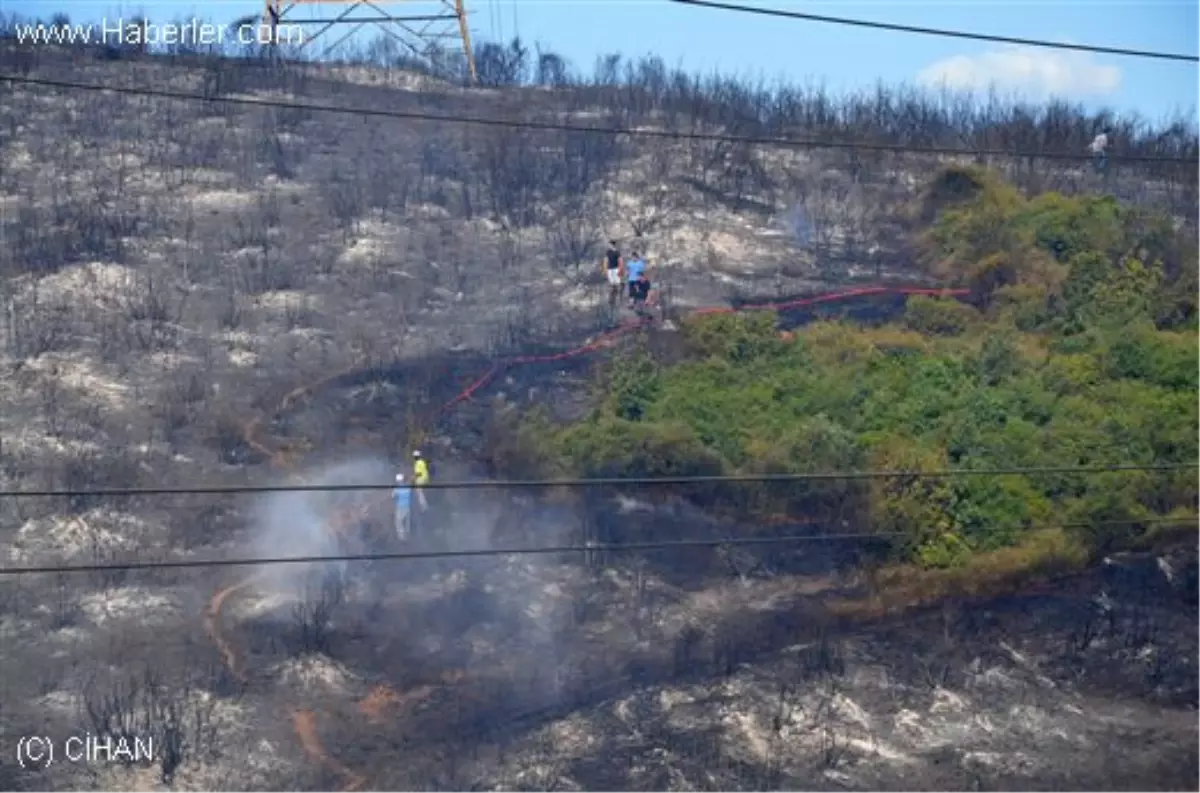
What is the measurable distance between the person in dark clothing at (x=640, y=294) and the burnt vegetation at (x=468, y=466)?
0.51 metres

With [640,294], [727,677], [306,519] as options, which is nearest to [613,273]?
[640,294]

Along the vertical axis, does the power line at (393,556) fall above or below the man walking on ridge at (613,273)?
below

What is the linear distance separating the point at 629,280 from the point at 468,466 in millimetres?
6020

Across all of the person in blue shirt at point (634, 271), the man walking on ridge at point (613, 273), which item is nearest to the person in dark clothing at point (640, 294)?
the person in blue shirt at point (634, 271)

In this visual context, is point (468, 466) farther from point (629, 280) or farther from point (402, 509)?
point (629, 280)

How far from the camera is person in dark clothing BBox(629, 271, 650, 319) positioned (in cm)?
2905

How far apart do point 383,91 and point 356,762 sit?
21767 millimetres

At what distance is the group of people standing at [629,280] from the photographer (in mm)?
29062

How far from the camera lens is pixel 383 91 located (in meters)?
37.3

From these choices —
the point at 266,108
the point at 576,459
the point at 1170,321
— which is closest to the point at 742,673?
the point at 576,459

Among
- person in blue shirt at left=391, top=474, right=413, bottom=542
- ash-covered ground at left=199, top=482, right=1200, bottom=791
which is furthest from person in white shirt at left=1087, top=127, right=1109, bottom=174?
person in blue shirt at left=391, top=474, right=413, bottom=542

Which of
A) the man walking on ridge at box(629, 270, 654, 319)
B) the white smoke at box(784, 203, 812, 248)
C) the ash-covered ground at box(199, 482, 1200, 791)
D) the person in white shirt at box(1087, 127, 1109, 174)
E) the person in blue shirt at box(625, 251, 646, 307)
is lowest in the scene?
the ash-covered ground at box(199, 482, 1200, 791)

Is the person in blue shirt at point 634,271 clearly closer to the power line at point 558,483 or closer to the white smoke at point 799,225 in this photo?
the white smoke at point 799,225

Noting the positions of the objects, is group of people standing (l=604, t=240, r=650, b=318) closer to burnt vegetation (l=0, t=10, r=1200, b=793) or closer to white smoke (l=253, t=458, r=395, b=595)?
burnt vegetation (l=0, t=10, r=1200, b=793)
